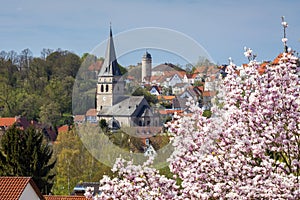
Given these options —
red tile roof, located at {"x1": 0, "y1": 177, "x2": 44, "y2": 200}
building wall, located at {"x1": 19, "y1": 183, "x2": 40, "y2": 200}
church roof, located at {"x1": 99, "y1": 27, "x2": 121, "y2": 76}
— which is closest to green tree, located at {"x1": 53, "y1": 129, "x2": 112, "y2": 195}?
church roof, located at {"x1": 99, "y1": 27, "x2": 121, "y2": 76}

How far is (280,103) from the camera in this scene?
26.8 ft

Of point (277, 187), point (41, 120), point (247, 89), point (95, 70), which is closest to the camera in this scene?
point (277, 187)

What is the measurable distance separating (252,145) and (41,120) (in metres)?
81.0

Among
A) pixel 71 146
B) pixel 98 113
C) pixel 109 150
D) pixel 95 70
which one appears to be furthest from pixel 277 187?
pixel 95 70

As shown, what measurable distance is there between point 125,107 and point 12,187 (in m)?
26.4

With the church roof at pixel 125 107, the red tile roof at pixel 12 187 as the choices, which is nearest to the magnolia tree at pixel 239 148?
the red tile roof at pixel 12 187

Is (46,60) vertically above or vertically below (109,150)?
above

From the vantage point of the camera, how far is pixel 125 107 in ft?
148

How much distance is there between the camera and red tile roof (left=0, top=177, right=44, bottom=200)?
18453 mm

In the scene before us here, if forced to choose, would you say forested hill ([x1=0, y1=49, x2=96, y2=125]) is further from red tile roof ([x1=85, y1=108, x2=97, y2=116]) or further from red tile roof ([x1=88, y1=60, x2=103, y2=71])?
red tile roof ([x1=85, y1=108, x2=97, y2=116])

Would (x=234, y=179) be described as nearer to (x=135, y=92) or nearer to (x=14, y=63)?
(x=135, y=92)

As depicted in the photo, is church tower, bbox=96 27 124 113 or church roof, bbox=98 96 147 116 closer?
church roof, bbox=98 96 147 116

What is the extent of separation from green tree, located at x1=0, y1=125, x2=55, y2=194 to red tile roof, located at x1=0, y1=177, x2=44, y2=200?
12028 mm

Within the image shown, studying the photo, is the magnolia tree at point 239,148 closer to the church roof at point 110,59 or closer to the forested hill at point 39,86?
the church roof at point 110,59
